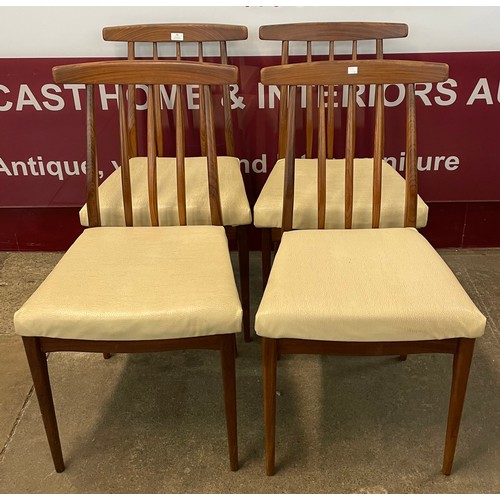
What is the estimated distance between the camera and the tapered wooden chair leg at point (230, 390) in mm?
1270

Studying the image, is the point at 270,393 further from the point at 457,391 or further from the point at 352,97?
the point at 352,97

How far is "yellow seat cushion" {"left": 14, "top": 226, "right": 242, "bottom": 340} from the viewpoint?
47.5 inches

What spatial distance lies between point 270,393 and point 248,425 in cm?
31

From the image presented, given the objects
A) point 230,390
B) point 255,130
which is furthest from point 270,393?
point 255,130

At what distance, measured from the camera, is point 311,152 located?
202 cm

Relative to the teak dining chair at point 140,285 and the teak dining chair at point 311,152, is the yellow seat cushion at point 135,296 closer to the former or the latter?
the teak dining chair at point 140,285

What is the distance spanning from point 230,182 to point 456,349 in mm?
903

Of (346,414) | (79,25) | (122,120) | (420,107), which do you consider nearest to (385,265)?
(346,414)

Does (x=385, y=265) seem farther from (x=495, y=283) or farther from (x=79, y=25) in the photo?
(x=79, y=25)

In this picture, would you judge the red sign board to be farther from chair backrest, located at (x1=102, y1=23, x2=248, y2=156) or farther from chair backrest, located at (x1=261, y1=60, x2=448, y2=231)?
chair backrest, located at (x1=261, y1=60, x2=448, y2=231)

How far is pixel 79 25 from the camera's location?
211 cm

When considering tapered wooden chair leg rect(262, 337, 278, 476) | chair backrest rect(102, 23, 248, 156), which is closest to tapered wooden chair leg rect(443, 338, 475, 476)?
tapered wooden chair leg rect(262, 337, 278, 476)

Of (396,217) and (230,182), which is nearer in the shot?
(396,217)

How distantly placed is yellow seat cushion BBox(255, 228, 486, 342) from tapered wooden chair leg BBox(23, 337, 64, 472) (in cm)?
53
